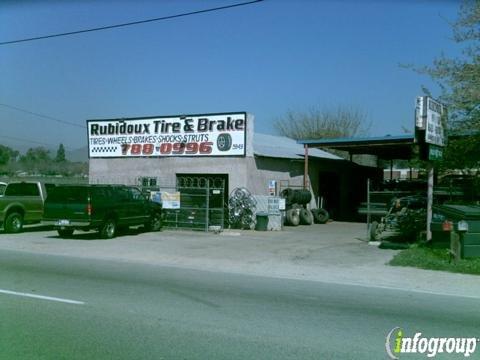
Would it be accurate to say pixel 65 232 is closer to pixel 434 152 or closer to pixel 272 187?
pixel 272 187

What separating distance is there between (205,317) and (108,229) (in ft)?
40.4

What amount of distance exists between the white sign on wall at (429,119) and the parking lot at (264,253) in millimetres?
3365

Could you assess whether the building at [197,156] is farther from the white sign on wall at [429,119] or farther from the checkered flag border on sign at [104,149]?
the white sign on wall at [429,119]

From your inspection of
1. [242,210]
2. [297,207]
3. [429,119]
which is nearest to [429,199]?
[429,119]

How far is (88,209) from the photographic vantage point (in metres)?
18.5

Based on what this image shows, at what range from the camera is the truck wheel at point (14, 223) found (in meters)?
20.6

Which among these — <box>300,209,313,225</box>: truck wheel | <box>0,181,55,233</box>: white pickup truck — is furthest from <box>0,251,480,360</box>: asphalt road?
<box>300,209,313,225</box>: truck wheel

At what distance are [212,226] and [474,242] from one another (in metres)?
10.9

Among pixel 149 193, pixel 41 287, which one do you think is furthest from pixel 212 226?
pixel 41 287

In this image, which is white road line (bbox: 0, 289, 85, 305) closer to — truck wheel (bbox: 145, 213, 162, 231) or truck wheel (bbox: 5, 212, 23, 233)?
truck wheel (bbox: 5, 212, 23, 233)

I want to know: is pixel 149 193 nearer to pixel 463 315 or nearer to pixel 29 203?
pixel 29 203

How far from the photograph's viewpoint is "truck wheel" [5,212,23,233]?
20.6 meters

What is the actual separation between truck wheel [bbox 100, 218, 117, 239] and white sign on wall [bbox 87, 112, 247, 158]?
6.18m

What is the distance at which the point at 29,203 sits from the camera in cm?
2122
